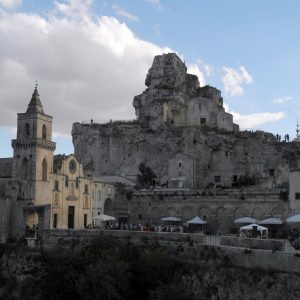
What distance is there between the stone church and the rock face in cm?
1972

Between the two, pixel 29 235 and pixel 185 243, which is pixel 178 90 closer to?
pixel 29 235

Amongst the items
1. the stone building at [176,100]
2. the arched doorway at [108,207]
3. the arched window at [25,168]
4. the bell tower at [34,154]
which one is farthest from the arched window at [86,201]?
the stone building at [176,100]

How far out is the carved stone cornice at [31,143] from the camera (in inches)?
2211

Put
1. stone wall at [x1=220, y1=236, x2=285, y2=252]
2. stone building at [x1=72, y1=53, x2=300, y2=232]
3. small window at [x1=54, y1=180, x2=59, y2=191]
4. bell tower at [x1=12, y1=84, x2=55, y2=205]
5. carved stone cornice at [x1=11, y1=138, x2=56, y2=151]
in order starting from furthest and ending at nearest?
stone building at [x1=72, y1=53, x2=300, y2=232]
small window at [x1=54, y1=180, x2=59, y2=191]
carved stone cornice at [x1=11, y1=138, x2=56, y2=151]
bell tower at [x1=12, y1=84, x2=55, y2=205]
stone wall at [x1=220, y1=236, x2=285, y2=252]

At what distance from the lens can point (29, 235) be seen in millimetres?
53406

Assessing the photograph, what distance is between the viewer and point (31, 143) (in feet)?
185

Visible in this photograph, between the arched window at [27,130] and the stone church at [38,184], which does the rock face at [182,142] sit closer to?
the stone church at [38,184]

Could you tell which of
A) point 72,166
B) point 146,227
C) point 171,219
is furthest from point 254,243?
point 72,166

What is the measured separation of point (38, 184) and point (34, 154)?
10.3 feet

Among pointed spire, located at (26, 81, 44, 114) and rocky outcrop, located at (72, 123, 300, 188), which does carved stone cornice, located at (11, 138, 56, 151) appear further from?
rocky outcrop, located at (72, 123, 300, 188)

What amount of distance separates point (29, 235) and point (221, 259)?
2308 centimetres

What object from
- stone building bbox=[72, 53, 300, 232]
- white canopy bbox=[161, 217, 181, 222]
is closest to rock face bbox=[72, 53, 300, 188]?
stone building bbox=[72, 53, 300, 232]

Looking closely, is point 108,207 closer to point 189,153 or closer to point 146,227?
point 146,227

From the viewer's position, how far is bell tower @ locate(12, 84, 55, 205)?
55375mm
